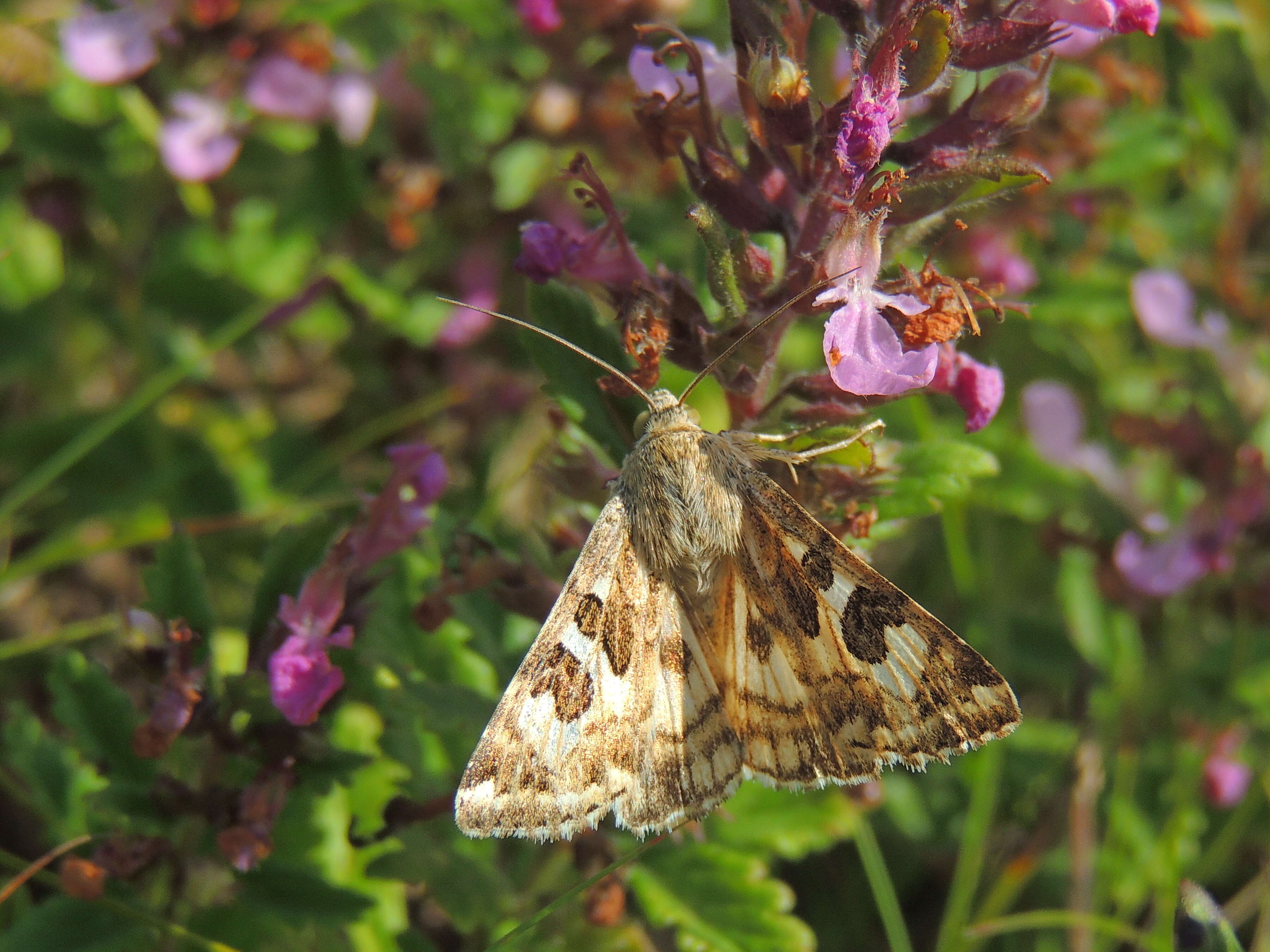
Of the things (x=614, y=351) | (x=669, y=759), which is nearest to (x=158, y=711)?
(x=669, y=759)

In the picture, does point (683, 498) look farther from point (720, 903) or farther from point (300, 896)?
point (300, 896)

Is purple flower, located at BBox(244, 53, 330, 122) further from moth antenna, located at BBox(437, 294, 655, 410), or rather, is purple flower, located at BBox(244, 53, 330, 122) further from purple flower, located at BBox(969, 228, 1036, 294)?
purple flower, located at BBox(969, 228, 1036, 294)

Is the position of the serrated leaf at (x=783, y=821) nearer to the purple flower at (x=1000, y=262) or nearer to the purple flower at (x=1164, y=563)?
the purple flower at (x=1164, y=563)

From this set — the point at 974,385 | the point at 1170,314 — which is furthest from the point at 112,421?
the point at 1170,314

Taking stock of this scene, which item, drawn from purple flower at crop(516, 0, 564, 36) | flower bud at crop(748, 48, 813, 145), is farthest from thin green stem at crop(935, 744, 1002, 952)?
purple flower at crop(516, 0, 564, 36)

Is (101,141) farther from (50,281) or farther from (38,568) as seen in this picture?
(38,568)

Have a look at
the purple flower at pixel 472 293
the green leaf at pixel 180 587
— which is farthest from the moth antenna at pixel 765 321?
the purple flower at pixel 472 293
